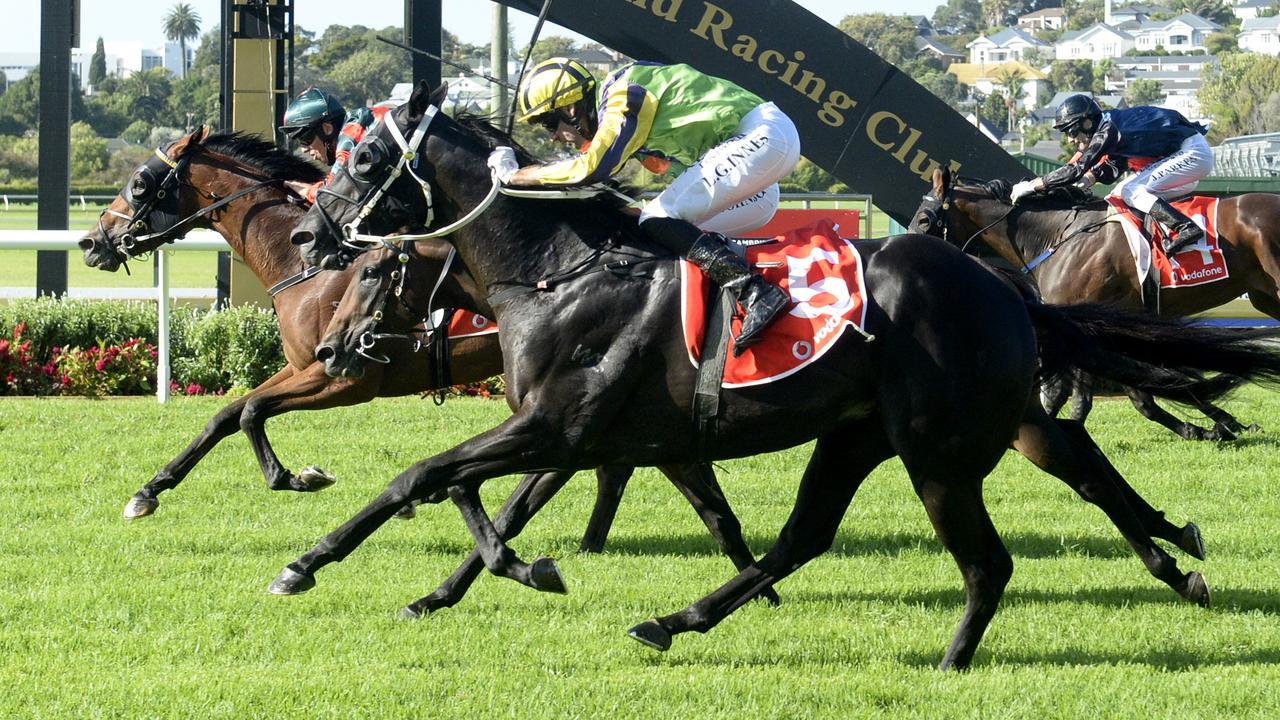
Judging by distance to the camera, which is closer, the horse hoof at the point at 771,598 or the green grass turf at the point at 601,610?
the green grass turf at the point at 601,610

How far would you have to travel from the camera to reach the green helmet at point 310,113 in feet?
24.6

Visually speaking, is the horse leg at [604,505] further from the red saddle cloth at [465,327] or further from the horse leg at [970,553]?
the horse leg at [970,553]

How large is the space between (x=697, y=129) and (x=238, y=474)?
397cm

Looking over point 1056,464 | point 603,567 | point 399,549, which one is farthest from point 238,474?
point 1056,464

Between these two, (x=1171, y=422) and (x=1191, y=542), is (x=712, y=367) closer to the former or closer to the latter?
(x=1191, y=542)

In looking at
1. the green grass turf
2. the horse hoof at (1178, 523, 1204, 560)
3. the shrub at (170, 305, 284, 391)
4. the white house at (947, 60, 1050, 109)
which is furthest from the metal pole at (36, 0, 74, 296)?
the white house at (947, 60, 1050, 109)

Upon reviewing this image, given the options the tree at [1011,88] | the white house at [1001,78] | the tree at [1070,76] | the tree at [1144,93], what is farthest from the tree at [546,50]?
the tree at [1070,76]

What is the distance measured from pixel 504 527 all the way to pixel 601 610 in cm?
53

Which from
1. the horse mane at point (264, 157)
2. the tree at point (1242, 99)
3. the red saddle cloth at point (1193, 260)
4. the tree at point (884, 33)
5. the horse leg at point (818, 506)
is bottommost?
the horse leg at point (818, 506)

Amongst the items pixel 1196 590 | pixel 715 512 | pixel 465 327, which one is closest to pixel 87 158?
pixel 465 327

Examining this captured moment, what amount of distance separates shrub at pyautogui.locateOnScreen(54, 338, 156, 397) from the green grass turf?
2.21m

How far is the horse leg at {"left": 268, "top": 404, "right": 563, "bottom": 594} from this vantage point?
179 inches

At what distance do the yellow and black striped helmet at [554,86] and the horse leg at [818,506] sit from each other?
141cm

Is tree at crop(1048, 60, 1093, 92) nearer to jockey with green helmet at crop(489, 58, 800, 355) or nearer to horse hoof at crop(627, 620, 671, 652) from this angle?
jockey with green helmet at crop(489, 58, 800, 355)
